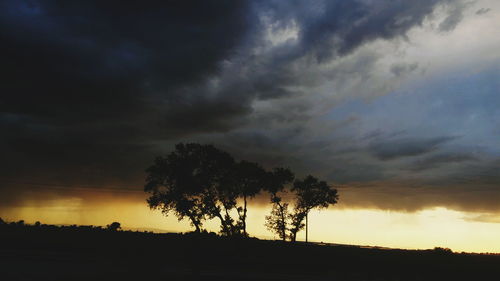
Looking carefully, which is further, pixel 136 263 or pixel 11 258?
pixel 136 263

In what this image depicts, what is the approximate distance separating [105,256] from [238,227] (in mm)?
33331

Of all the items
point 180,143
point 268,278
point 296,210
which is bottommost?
point 268,278

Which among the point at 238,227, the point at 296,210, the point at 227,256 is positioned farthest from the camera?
the point at 296,210

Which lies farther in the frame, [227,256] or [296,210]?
[296,210]

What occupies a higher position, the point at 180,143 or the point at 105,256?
the point at 180,143

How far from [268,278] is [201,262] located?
805 centimetres

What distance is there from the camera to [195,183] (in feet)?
184

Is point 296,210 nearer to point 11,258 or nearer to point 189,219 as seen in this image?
point 189,219

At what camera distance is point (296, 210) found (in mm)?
75250

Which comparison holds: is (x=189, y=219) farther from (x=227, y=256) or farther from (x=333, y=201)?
(x=333, y=201)

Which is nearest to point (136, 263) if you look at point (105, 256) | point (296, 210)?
point (105, 256)

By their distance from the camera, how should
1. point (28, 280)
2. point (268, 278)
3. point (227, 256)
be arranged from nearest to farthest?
point (28, 280)
point (268, 278)
point (227, 256)

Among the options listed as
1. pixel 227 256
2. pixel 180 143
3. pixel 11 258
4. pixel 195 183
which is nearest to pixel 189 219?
pixel 195 183

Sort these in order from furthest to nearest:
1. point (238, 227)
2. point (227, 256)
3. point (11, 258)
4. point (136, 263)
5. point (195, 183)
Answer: point (238, 227) < point (195, 183) < point (227, 256) < point (136, 263) < point (11, 258)
